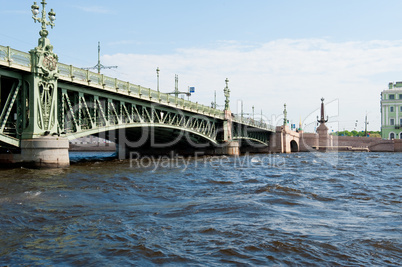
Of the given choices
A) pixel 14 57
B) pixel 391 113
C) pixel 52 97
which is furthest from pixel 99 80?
pixel 391 113

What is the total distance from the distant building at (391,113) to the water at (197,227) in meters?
84.6

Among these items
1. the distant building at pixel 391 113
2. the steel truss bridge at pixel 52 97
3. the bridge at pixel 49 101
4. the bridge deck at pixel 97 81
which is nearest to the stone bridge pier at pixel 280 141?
the distant building at pixel 391 113

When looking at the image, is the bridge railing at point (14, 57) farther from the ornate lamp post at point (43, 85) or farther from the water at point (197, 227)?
the water at point (197, 227)

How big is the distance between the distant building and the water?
84560mm

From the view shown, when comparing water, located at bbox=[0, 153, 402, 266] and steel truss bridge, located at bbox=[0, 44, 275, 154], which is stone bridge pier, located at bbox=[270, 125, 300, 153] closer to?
steel truss bridge, located at bbox=[0, 44, 275, 154]

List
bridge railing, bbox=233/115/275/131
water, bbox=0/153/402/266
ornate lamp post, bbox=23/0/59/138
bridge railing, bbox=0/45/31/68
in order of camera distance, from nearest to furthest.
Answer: water, bbox=0/153/402/266
bridge railing, bbox=0/45/31/68
ornate lamp post, bbox=23/0/59/138
bridge railing, bbox=233/115/275/131

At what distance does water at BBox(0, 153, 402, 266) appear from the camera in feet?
21.2

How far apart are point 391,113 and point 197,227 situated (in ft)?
307

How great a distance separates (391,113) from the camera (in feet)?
297

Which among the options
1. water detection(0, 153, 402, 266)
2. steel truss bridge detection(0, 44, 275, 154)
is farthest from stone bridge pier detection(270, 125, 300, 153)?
water detection(0, 153, 402, 266)

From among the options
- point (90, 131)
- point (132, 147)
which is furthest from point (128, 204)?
point (132, 147)

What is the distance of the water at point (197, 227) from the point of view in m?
6.48

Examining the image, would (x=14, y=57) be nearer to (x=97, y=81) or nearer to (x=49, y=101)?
(x=49, y=101)

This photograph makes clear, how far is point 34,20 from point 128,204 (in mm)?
15130
